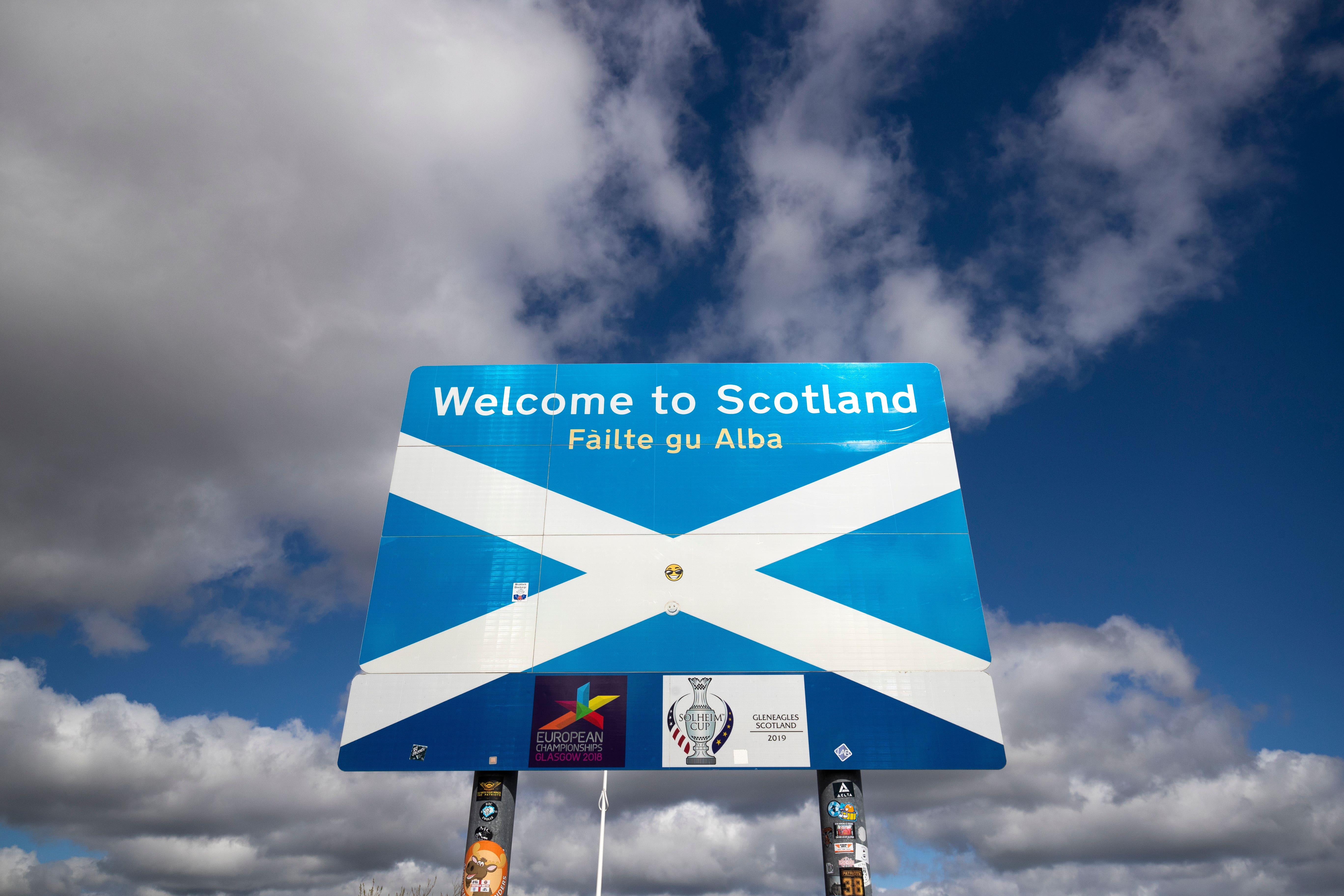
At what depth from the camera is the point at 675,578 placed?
1259 centimetres

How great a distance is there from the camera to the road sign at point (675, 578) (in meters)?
11.4

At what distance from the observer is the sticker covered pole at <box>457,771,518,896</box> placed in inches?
423

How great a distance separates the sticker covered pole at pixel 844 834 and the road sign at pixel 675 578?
0.38m

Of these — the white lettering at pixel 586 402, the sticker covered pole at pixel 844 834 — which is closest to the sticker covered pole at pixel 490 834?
the sticker covered pole at pixel 844 834

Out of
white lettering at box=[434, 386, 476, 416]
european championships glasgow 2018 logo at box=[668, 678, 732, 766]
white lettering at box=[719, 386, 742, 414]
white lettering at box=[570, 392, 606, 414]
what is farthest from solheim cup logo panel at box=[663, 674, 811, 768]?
white lettering at box=[434, 386, 476, 416]

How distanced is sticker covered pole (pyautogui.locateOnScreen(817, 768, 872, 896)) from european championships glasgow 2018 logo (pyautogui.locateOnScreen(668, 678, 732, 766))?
1607 millimetres

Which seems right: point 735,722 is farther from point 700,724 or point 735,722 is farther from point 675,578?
point 675,578

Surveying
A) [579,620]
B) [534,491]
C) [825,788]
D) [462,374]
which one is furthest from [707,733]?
[462,374]

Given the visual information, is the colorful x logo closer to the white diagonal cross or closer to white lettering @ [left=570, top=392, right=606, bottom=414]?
the white diagonal cross

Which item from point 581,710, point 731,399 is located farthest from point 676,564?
point 731,399

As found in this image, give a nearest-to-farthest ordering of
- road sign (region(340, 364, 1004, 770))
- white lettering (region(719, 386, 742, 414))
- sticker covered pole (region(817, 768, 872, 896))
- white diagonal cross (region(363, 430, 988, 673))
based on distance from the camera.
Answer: sticker covered pole (region(817, 768, 872, 896)) → road sign (region(340, 364, 1004, 770)) → white diagonal cross (region(363, 430, 988, 673)) → white lettering (region(719, 386, 742, 414))

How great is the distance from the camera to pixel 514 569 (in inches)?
Result: 499

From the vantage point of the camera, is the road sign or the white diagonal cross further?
the white diagonal cross

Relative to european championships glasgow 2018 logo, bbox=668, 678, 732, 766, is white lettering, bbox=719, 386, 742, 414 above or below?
above
